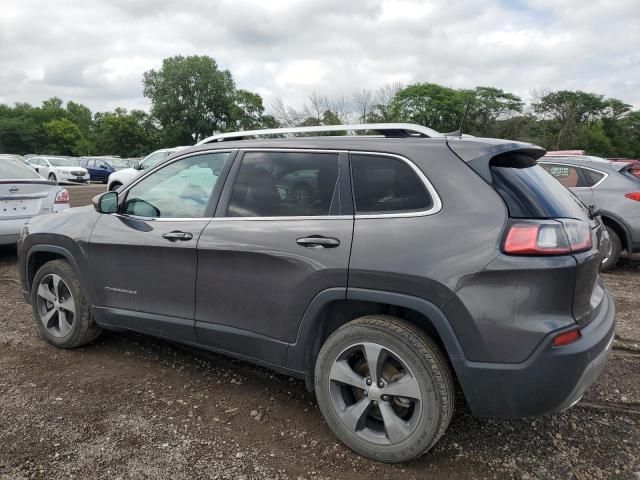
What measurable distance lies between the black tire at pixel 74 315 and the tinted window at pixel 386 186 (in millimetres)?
2409

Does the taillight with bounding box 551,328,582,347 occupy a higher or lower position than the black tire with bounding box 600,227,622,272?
higher

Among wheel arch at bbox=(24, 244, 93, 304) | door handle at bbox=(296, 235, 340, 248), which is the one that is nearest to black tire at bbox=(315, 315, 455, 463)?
door handle at bbox=(296, 235, 340, 248)

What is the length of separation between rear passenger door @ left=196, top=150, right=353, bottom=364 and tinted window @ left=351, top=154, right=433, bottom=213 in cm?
8

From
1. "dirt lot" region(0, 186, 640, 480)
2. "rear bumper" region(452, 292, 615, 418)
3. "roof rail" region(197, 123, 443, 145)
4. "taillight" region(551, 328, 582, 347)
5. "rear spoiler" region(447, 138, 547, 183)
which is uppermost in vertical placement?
"roof rail" region(197, 123, 443, 145)

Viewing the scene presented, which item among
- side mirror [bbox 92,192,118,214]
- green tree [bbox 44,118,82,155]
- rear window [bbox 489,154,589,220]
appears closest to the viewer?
rear window [bbox 489,154,589,220]

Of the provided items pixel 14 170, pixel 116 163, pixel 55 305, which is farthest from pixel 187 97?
pixel 55 305

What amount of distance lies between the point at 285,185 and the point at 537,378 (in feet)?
5.44

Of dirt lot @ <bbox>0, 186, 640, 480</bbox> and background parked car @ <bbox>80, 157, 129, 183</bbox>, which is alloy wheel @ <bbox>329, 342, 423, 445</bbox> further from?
background parked car @ <bbox>80, 157, 129, 183</bbox>

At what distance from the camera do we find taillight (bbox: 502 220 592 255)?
2.15 meters

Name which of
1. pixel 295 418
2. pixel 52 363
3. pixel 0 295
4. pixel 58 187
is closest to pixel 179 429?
→ pixel 295 418

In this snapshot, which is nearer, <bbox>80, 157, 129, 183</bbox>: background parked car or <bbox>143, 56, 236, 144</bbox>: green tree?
<bbox>80, 157, 129, 183</bbox>: background parked car

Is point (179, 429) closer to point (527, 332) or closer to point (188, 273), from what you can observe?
point (188, 273)

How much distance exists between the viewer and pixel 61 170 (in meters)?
26.9

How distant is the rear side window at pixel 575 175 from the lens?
6.83 metres
